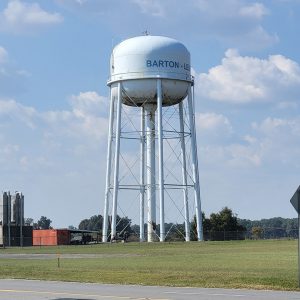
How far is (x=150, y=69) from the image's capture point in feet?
246

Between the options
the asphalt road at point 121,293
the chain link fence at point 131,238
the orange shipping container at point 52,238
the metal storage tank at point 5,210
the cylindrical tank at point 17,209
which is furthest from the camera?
the orange shipping container at point 52,238

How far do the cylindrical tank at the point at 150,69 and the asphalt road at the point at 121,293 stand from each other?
2052 inches

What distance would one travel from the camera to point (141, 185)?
7556 centimetres

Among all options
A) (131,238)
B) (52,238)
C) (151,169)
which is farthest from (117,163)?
(52,238)

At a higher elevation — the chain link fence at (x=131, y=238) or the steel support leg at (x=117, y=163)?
the steel support leg at (x=117, y=163)

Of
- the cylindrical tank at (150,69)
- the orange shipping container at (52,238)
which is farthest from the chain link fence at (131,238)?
the cylindrical tank at (150,69)

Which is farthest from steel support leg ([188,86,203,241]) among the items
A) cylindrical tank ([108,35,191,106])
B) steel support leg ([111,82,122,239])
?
steel support leg ([111,82,122,239])

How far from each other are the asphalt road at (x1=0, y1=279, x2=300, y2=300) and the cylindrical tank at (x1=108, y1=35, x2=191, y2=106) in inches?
2052

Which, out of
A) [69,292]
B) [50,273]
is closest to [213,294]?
[69,292]

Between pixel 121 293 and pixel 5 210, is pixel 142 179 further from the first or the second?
pixel 121 293

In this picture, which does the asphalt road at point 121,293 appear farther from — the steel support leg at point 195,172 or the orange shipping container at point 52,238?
the orange shipping container at point 52,238

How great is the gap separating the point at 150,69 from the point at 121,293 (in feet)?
182

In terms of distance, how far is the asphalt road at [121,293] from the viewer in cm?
1926

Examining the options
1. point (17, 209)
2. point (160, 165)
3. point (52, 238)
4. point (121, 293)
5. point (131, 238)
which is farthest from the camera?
point (52, 238)
